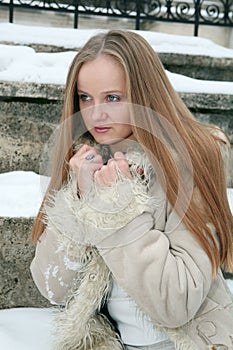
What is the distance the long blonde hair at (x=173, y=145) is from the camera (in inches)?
59.8

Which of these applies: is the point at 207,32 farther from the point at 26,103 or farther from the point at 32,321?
the point at 32,321

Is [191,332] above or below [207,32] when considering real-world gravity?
above

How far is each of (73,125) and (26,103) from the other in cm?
80

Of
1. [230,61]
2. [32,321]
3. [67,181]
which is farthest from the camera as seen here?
[230,61]

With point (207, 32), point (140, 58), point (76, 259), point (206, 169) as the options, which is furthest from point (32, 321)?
point (207, 32)

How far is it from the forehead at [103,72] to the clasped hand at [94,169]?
0.17 m

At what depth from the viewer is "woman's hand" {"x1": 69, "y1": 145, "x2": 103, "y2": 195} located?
153cm

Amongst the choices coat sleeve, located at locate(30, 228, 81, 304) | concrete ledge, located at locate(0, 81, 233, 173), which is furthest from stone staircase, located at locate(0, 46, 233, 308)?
coat sleeve, located at locate(30, 228, 81, 304)

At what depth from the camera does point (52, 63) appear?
104 inches

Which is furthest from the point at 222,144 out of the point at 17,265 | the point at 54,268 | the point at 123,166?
the point at 17,265

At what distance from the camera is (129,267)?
56.0 inches

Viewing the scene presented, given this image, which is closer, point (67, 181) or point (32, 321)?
point (67, 181)

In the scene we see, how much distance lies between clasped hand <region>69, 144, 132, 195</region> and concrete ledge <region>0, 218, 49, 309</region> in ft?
1.79

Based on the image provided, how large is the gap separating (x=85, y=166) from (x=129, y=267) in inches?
10.8
